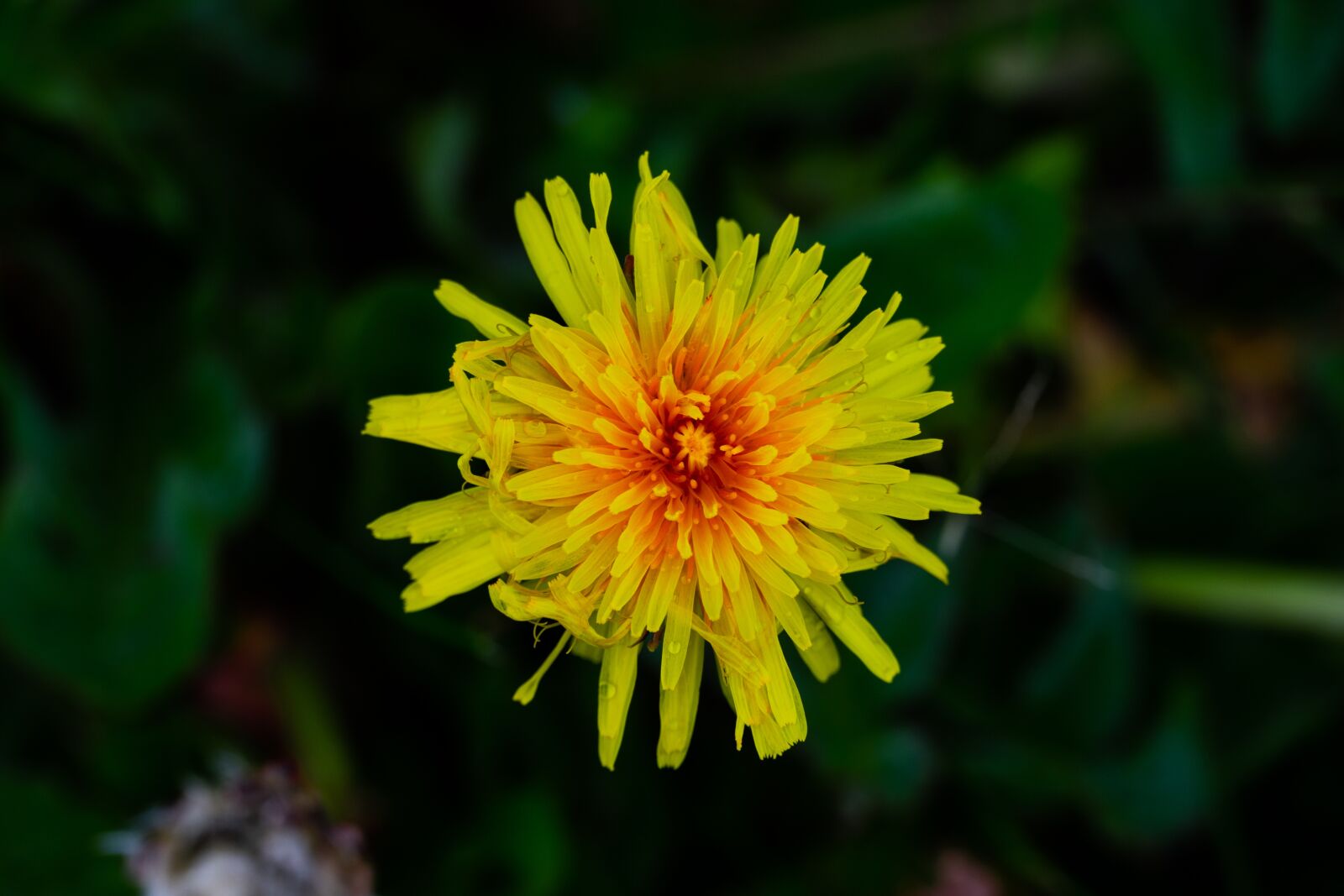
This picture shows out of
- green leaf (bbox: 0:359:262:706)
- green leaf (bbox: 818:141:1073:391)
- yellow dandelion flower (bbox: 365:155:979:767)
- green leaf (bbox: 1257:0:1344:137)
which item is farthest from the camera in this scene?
green leaf (bbox: 1257:0:1344:137)

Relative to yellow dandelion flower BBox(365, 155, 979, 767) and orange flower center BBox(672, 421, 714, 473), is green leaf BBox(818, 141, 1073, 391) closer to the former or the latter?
yellow dandelion flower BBox(365, 155, 979, 767)

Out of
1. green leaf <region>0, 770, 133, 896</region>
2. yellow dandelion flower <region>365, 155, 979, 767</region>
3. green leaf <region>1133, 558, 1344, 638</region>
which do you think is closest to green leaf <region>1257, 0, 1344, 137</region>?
green leaf <region>1133, 558, 1344, 638</region>

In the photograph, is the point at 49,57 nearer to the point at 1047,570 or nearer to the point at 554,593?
the point at 554,593

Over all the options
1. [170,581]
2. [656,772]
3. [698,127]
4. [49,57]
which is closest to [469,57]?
[698,127]

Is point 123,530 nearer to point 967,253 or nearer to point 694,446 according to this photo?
point 694,446

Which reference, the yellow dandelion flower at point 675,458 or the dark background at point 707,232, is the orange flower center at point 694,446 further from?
the dark background at point 707,232

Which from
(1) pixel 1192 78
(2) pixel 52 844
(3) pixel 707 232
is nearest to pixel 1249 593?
(1) pixel 1192 78

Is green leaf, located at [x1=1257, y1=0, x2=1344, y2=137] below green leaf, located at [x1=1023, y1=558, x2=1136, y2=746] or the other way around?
the other way around

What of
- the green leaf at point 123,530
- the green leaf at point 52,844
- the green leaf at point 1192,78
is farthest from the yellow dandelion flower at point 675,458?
the green leaf at point 1192,78
